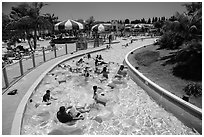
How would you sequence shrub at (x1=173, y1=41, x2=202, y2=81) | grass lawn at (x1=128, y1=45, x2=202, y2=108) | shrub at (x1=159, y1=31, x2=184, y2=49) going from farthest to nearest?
shrub at (x1=159, y1=31, x2=184, y2=49)
shrub at (x1=173, y1=41, x2=202, y2=81)
grass lawn at (x1=128, y1=45, x2=202, y2=108)

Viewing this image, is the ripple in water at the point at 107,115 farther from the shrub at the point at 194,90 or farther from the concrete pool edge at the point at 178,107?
the shrub at the point at 194,90

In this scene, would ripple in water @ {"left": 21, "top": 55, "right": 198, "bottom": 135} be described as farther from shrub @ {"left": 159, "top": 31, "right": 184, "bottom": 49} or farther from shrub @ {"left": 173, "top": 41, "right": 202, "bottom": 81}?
shrub @ {"left": 159, "top": 31, "right": 184, "bottom": 49}

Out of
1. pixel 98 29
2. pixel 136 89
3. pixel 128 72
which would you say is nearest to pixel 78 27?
pixel 98 29

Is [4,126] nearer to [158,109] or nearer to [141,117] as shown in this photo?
[141,117]

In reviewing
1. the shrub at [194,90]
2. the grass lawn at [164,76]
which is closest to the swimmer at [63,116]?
the grass lawn at [164,76]

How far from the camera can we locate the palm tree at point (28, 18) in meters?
16.6

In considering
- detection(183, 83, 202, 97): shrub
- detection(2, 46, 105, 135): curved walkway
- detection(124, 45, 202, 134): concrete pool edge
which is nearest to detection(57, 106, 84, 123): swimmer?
detection(2, 46, 105, 135): curved walkway

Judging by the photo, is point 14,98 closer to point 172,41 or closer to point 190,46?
point 190,46

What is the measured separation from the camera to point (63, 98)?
7.86 m

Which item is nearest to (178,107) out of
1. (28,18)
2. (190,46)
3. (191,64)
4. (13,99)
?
(191,64)

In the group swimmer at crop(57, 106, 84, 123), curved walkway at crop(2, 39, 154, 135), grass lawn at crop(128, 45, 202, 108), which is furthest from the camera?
grass lawn at crop(128, 45, 202, 108)

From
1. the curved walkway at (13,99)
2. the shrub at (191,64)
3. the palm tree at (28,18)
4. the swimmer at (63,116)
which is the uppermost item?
the palm tree at (28,18)

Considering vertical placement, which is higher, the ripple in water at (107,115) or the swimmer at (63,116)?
the swimmer at (63,116)

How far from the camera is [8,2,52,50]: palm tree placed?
1659 centimetres
